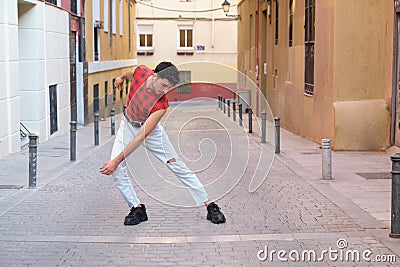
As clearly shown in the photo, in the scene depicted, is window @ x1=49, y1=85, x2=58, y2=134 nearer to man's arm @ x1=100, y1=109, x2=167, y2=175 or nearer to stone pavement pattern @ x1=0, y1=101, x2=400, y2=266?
stone pavement pattern @ x1=0, y1=101, x2=400, y2=266

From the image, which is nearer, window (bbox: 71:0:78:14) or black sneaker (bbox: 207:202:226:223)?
black sneaker (bbox: 207:202:226:223)

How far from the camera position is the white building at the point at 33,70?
45.5ft

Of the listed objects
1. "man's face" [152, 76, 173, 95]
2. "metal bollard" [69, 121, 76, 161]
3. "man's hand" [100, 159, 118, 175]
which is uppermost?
"man's face" [152, 76, 173, 95]

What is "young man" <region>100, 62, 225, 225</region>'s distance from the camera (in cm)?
727

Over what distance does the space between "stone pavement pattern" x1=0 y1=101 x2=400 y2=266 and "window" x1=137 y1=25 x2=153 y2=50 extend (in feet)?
111

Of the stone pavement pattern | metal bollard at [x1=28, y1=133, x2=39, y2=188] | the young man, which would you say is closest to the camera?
the stone pavement pattern

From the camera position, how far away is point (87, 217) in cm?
820

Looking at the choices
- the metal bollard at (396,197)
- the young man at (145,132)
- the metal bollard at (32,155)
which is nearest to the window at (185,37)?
the metal bollard at (32,155)

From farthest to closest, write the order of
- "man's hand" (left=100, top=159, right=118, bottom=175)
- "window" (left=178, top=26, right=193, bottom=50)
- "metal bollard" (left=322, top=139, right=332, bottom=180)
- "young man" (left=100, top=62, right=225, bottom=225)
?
"window" (left=178, top=26, right=193, bottom=50)
"metal bollard" (left=322, top=139, right=332, bottom=180)
"young man" (left=100, top=62, right=225, bottom=225)
"man's hand" (left=100, top=159, right=118, bottom=175)

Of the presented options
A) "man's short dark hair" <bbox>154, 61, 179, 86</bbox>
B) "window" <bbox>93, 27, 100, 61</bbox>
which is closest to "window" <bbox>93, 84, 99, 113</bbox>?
"window" <bbox>93, 27, 100, 61</bbox>

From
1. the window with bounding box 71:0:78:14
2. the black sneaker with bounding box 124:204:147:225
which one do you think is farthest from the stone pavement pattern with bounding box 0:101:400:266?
the window with bounding box 71:0:78:14

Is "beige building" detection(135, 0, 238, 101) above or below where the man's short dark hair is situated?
above

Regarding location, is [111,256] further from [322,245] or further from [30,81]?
[30,81]

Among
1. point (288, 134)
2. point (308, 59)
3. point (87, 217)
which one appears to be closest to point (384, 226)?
point (87, 217)
